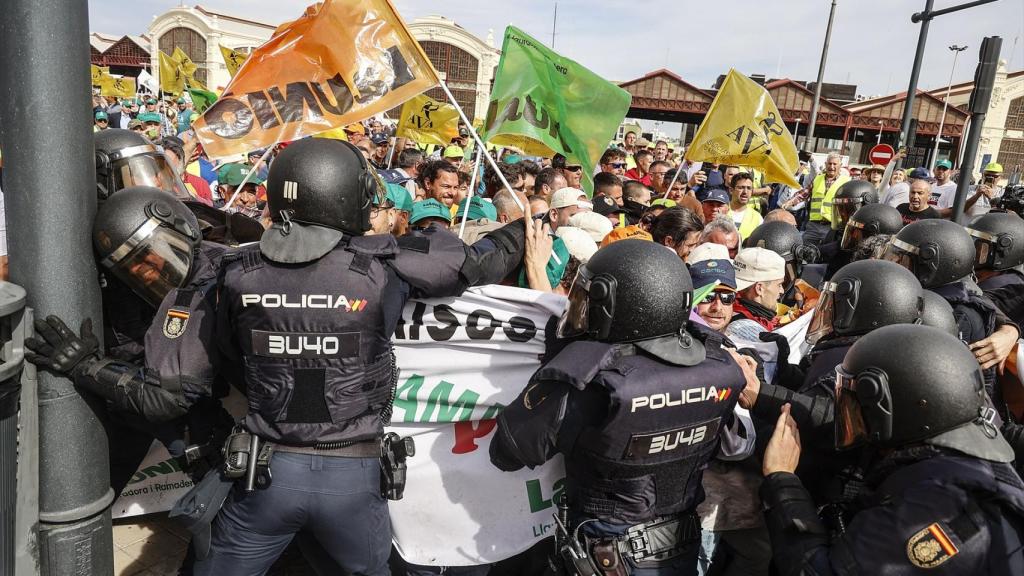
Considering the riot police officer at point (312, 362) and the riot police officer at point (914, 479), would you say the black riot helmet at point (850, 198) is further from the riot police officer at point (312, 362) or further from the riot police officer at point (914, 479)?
the riot police officer at point (312, 362)

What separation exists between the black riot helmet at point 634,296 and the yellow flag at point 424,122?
31.2 feet

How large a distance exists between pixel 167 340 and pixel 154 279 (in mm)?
360

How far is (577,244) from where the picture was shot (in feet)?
13.4

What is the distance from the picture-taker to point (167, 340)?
2898mm

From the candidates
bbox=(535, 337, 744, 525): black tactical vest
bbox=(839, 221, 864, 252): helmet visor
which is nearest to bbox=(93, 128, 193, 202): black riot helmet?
bbox=(535, 337, 744, 525): black tactical vest

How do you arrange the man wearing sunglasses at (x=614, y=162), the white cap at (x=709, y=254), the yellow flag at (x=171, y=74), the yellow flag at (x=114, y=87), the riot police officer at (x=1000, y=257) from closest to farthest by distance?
the white cap at (x=709, y=254), the riot police officer at (x=1000, y=257), the man wearing sunglasses at (x=614, y=162), the yellow flag at (x=171, y=74), the yellow flag at (x=114, y=87)

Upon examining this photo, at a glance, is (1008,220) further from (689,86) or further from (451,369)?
(689,86)

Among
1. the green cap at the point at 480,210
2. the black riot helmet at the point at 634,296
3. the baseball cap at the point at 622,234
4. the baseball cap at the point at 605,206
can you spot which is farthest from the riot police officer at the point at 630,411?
the baseball cap at the point at 605,206

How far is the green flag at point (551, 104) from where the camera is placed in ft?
15.6

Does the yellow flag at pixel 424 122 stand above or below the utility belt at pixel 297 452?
above

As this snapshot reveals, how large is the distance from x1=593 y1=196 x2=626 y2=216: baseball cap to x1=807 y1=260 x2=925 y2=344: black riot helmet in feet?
13.1

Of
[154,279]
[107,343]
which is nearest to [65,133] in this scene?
[154,279]

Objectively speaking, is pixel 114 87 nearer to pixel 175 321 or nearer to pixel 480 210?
pixel 480 210

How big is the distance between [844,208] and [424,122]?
273 inches
